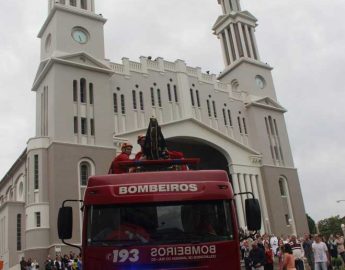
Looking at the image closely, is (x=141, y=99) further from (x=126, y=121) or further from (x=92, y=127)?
(x=92, y=127)

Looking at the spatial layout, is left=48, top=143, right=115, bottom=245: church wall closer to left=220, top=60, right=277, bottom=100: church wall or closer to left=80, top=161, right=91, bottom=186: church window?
left=80, top=161, right=91, bottom=186: church window

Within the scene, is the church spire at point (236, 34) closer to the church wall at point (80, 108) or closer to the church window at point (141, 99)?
the church window at point (141, 99)

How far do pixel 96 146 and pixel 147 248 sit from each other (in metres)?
26.7

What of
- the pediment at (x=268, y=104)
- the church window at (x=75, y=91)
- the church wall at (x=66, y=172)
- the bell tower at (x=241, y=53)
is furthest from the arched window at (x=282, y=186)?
the church window at (x=75, y=91)

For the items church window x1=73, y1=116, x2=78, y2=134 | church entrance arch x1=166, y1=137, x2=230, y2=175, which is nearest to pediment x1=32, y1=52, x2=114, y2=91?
church window x1=73, y1=116, x2=78, y2=134

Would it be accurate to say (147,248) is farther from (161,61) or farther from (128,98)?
(161,61)

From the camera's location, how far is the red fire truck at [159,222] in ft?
20.5

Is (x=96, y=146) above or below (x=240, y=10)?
below

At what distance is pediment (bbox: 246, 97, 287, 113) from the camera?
145 ft

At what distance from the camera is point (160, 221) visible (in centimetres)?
661

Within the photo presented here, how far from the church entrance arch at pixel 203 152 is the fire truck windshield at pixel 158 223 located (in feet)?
107

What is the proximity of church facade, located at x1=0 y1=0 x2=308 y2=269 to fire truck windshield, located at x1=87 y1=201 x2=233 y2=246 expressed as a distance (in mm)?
22657

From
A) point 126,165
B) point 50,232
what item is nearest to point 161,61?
point 50,232

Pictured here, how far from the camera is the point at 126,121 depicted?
35375 millimetres
